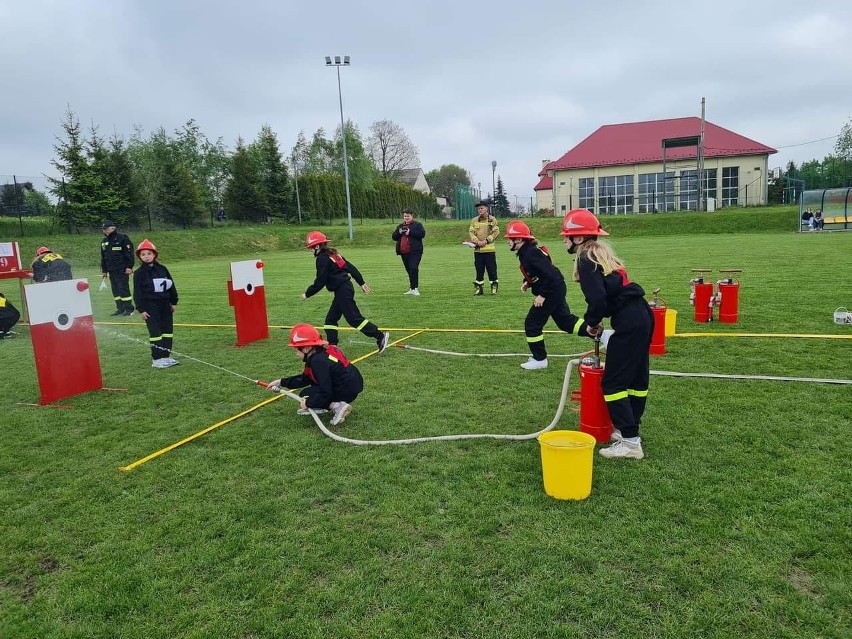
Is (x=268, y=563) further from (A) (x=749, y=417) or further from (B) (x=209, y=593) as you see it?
(A) (x=749, y=417)

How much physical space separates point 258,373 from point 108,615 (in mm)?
4977

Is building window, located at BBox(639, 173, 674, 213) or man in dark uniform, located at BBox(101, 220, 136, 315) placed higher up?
building window, located at BBox(639, 173, 674, 213)

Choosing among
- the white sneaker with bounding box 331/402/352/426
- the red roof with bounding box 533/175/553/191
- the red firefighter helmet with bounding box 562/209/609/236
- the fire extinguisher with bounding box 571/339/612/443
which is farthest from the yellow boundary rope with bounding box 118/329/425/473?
the red roof with bounding box 533/175/553/191

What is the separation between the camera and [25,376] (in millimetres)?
8391

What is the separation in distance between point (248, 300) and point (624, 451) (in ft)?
23.8

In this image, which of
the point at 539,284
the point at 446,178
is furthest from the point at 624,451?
the point at 446,178

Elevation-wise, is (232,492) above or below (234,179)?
below

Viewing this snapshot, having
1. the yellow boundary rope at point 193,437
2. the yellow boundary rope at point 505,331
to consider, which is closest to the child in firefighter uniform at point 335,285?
the yellow boundary rope at point 505,331

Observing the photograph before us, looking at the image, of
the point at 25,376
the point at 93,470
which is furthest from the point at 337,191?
the point at 93,470

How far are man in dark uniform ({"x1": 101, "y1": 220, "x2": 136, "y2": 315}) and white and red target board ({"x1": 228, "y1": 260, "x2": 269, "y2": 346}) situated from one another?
225 inches

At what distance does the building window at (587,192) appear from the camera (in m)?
53.8

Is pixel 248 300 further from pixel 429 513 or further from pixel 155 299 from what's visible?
pixel 429 513

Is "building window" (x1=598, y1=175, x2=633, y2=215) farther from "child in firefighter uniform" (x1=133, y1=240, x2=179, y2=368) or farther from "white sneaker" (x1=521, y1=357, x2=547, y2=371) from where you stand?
"child in firefighter uniform" (x1=133, y1=240, x2=179, y2=368)

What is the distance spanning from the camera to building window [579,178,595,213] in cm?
5375
